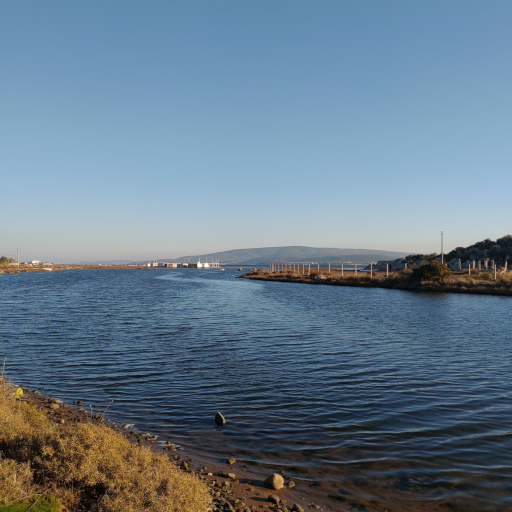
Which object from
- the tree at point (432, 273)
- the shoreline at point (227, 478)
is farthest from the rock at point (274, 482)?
the tree at point (432, 273)

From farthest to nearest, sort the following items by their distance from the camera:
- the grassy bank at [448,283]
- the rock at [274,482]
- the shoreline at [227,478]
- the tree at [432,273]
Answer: the tree at [432,273] → the grassy bank at [448,283] → the rock at [274,482] → the shoreline at [227,478]

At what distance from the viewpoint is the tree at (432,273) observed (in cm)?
5188

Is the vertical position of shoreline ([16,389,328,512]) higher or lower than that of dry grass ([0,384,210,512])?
lower

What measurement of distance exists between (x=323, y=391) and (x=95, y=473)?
782 cm

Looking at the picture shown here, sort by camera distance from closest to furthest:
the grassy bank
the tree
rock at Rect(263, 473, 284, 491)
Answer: rock at Rect(263, 473, 284, 491)
the grassy bank
the tree

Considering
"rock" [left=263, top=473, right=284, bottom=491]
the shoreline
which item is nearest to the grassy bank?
the shoreline

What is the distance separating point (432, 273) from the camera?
52.2 m

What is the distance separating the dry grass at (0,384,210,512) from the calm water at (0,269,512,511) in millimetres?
2500

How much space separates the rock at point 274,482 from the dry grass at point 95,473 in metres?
1.37

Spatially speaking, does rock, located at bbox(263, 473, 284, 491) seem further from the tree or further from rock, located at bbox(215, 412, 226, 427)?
the tree

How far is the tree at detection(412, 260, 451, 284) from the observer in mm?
51875

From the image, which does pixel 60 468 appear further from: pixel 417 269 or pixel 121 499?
pixel 417 269

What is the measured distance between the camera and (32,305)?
3509cm

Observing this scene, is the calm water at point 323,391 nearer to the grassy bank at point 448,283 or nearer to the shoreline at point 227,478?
the shoreline at point 227,478
